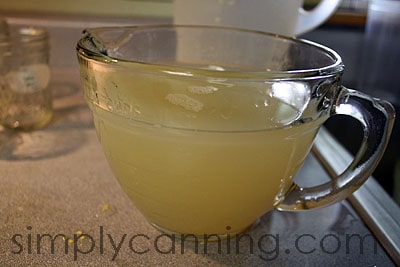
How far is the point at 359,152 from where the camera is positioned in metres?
0.46

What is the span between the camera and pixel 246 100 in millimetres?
386

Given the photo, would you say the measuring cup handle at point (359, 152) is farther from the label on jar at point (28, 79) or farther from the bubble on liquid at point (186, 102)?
the label on jar at point (28, 79)

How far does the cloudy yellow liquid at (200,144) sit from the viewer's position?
0.39 metres

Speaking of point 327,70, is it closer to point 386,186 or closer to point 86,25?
point 386,186

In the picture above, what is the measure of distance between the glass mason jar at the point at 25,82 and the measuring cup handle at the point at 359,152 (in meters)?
0.44

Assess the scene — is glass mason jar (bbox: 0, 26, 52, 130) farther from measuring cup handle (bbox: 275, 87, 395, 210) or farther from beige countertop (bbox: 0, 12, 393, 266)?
measuring cup handle (bbox: 275, 87, 395, 210)

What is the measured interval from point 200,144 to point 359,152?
0.57 ft

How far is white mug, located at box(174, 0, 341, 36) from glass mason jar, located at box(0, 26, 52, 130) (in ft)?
0.81

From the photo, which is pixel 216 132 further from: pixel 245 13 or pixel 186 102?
pixel 245 13

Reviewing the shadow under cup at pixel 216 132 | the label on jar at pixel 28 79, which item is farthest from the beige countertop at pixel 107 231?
the label on jar at pixel 28 79

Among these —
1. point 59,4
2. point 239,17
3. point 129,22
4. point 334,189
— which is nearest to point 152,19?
point 129,22

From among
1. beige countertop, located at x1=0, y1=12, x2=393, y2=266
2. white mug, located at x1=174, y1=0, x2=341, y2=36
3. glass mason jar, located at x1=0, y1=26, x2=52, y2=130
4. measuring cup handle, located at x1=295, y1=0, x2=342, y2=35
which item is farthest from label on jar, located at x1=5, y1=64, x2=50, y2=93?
measuring cup handle, located at x1=295, y1=0, x2=342, y2=35

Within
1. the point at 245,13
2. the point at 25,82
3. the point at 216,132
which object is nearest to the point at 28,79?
the point at 25,82

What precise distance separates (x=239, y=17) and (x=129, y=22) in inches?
13.6
